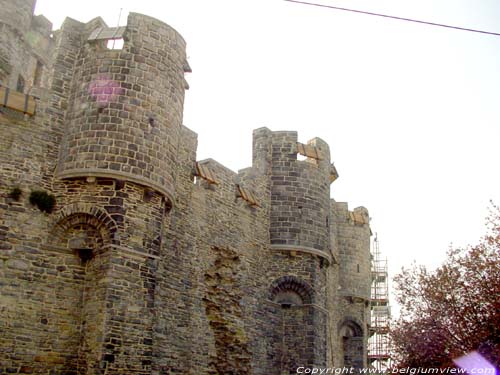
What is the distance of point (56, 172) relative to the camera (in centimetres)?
1444

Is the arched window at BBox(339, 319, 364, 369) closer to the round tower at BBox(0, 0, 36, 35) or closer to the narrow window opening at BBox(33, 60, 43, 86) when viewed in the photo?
the narrow window opening at BBox(33, 60, 43, 86)

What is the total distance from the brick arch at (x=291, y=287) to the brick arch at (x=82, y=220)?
7073mm

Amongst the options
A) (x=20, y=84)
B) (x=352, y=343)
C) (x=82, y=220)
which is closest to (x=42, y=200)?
(x=82, y=220)

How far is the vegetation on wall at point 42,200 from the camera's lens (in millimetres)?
13914

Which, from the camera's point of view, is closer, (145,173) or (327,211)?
(145,173)

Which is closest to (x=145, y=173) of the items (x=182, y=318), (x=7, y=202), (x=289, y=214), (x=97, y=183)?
(x=97, y=183)

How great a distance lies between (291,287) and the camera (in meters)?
19.8

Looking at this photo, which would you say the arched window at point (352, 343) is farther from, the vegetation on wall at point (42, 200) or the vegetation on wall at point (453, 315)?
the vegetation on wall at point (42, 200)

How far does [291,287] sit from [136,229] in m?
7.02

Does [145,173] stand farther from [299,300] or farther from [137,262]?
[299,300]

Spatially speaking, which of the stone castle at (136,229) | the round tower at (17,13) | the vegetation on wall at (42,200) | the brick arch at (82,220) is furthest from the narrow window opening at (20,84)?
the brick arch at (82,220)

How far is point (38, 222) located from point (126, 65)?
13.0 ft

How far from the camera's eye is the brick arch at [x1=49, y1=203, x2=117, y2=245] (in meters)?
13.9

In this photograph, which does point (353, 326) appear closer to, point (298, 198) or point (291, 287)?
point (291, 287)
